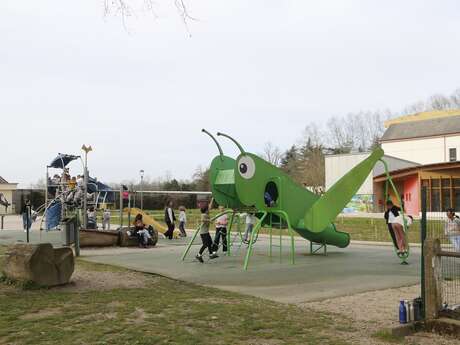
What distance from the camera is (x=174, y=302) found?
865 cm

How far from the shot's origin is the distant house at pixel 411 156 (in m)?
43.8

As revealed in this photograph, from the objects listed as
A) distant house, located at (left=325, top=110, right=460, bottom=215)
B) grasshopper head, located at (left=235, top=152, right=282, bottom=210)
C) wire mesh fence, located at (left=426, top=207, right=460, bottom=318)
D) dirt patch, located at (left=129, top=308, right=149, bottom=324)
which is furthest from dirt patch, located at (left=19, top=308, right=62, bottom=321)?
distant house, located at (left=325, top=110, right=460, bottom=215)

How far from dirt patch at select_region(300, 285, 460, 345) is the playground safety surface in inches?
17.3

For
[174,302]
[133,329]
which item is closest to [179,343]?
[133,329]

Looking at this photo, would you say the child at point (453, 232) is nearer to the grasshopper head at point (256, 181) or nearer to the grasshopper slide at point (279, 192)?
the grasshopper slide at point (279, 192)

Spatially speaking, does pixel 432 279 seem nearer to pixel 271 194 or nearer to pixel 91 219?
pixel 271 194

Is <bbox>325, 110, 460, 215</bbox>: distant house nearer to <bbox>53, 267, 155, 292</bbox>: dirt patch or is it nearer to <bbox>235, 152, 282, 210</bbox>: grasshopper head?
<bbox>235, 152, 282, 210</bbox>: grasshopper head

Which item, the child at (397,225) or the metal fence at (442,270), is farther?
the child at (397,225)

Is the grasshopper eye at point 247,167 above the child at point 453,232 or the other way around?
above

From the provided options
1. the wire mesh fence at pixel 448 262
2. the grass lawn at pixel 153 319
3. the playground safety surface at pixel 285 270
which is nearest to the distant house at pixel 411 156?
the playground safety surface at pixel 285 270

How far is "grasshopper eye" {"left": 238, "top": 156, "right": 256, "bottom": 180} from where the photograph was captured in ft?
47.8

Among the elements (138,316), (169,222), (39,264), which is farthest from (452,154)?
(138,316)

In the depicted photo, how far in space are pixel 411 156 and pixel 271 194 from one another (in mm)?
47460

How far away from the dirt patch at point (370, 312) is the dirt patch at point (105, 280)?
11.8 feet
